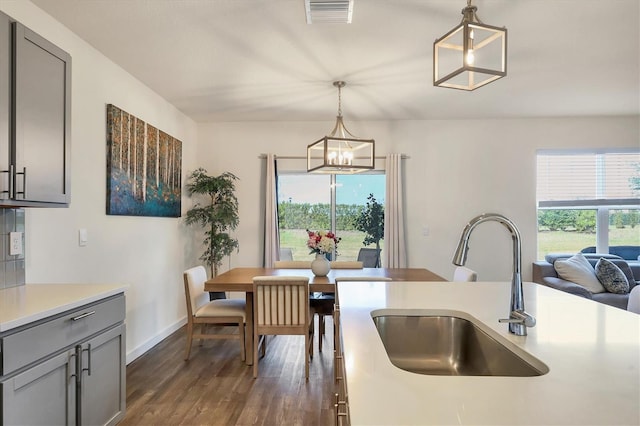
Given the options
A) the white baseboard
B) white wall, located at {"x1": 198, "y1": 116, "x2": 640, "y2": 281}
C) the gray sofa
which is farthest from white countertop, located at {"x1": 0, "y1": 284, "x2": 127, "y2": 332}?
the gray sofa

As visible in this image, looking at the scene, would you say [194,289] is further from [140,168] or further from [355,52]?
[355,52]

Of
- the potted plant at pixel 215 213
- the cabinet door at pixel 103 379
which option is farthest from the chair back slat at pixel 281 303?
the potted plant at pixel 215 213

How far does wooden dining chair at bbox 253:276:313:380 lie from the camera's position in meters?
3.09

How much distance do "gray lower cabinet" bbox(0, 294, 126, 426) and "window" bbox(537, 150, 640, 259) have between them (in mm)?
5040

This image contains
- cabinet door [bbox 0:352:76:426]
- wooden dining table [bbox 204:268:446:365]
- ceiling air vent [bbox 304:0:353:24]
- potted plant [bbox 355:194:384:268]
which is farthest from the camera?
potted plant [bbox 355:194:384:268]

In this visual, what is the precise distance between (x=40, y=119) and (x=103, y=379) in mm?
1367

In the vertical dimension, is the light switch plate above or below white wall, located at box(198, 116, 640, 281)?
below

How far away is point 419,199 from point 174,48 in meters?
3.46

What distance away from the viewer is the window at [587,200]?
16.5 ft

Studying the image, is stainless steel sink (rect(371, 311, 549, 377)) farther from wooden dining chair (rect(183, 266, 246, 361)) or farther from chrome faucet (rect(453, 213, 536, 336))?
wooden dining chair (rect(183, 266, 246, 361))

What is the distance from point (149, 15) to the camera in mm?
2508

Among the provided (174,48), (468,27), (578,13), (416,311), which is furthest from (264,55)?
(416,311)

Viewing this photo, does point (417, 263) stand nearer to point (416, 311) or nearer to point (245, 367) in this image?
point (245, 367)

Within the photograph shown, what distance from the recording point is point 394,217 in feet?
16.6
